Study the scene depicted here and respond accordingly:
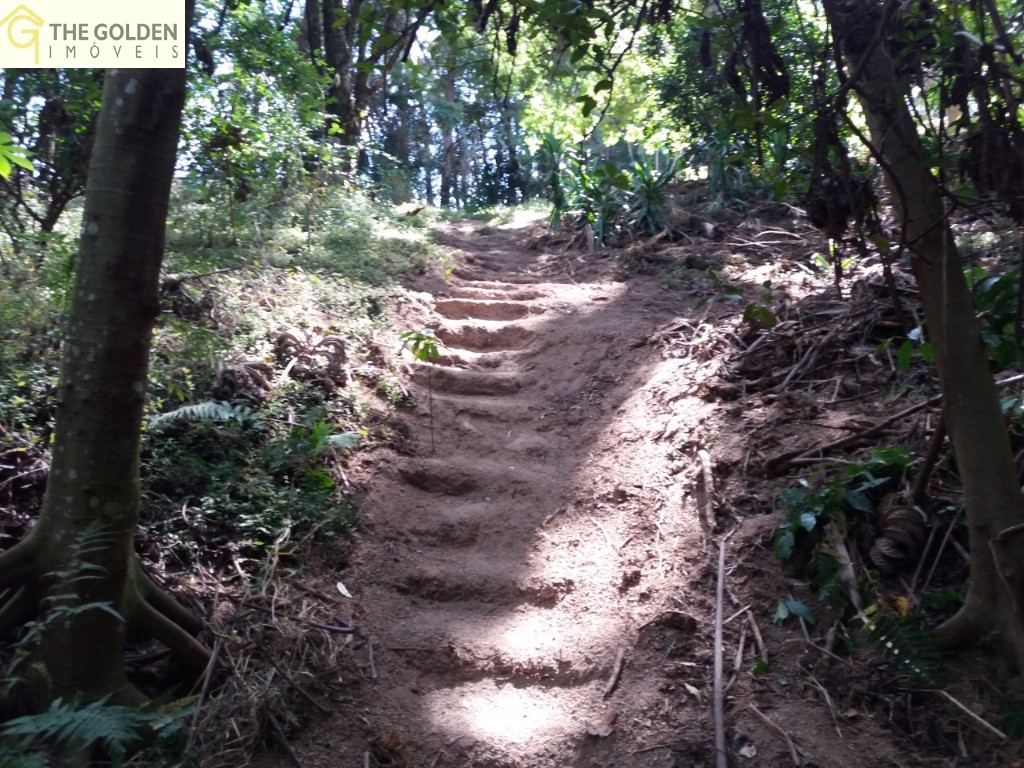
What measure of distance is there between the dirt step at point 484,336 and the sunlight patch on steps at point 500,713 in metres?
4.03

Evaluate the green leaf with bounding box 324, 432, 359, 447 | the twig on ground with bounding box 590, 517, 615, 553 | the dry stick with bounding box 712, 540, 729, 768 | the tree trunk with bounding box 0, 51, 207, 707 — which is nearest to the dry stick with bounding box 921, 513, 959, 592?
the dry stick with bounding box 712, 540, 729, 768

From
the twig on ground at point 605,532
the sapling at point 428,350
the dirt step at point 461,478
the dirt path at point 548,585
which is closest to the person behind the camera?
the dirt path at point 548,585

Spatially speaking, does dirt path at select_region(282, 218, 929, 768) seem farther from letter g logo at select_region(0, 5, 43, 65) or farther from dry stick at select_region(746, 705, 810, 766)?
letter g logo at select_region(0, 5, 43, 65)

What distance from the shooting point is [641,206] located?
10234 mm

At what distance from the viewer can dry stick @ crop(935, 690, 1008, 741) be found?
288 centimetres

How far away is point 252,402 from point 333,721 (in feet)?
7.46

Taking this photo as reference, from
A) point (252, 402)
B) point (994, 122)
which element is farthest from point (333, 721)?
point (994, 122)

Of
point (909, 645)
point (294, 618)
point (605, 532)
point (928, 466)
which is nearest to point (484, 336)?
point (605, 532)

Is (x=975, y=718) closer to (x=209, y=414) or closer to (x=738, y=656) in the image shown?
(x=738, y=656)

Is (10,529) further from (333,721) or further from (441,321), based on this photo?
(441,321)

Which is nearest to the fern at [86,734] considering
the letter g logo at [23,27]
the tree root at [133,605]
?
the tree root at [133,605]

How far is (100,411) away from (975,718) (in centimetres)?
345

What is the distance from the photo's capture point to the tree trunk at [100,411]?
288 cm

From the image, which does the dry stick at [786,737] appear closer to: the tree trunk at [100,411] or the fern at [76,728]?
the fern at [76,728]
